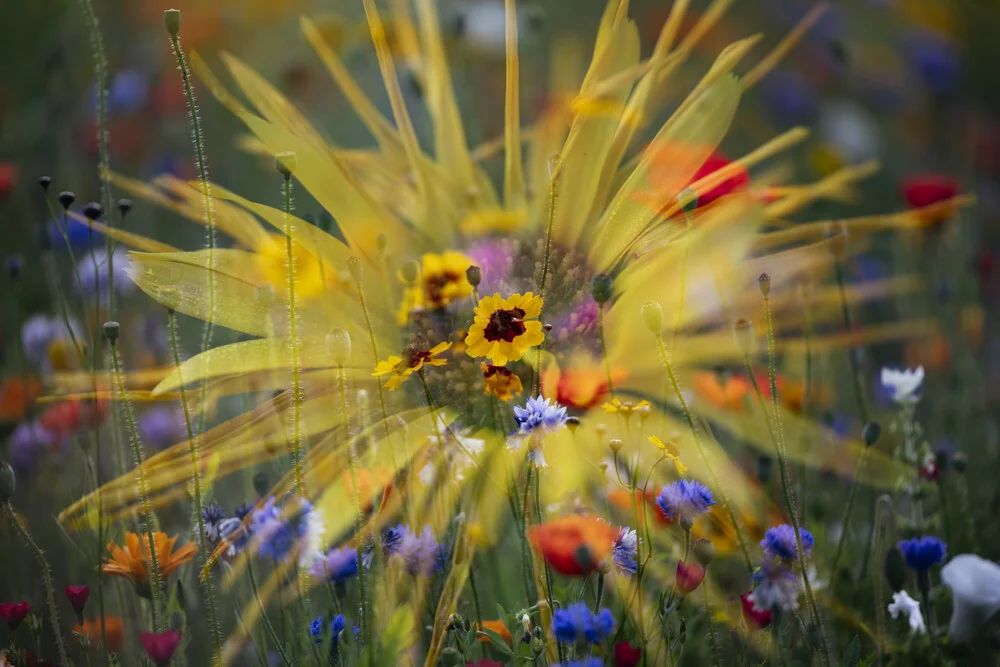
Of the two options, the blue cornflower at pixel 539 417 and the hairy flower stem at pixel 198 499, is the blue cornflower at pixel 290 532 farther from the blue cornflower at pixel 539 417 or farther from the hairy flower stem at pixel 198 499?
the blue cornflower at pixel 539 417

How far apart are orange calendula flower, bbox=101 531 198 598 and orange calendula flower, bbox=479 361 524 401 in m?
0.20

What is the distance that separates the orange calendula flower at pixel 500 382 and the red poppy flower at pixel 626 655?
0.16 m

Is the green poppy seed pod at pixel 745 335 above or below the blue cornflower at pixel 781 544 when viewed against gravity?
above

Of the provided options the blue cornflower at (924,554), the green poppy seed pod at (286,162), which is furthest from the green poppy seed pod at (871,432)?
the green poppy seed pod at (286,162)

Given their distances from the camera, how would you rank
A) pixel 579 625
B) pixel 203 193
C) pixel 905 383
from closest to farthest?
pixel 579 625 < pixel 203 193 < pixel 905 383

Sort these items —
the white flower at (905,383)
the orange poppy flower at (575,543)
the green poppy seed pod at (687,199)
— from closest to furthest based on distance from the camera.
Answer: the orange poppy flower at (575,543) → the green poppy seed pod at (687,199) → the white flower at (905,383)

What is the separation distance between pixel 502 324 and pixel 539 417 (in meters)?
0.06

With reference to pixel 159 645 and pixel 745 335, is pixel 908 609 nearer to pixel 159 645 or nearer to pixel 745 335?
pixel 745 335

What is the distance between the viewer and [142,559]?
0.58 meters

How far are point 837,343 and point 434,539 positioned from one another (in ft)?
1.61

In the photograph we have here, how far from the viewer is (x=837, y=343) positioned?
0.91 meters

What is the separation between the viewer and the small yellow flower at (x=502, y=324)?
57cm

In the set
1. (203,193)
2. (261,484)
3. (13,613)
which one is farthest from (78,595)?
(203,193)

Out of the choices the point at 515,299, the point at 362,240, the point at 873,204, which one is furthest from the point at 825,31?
the point at 515,299
